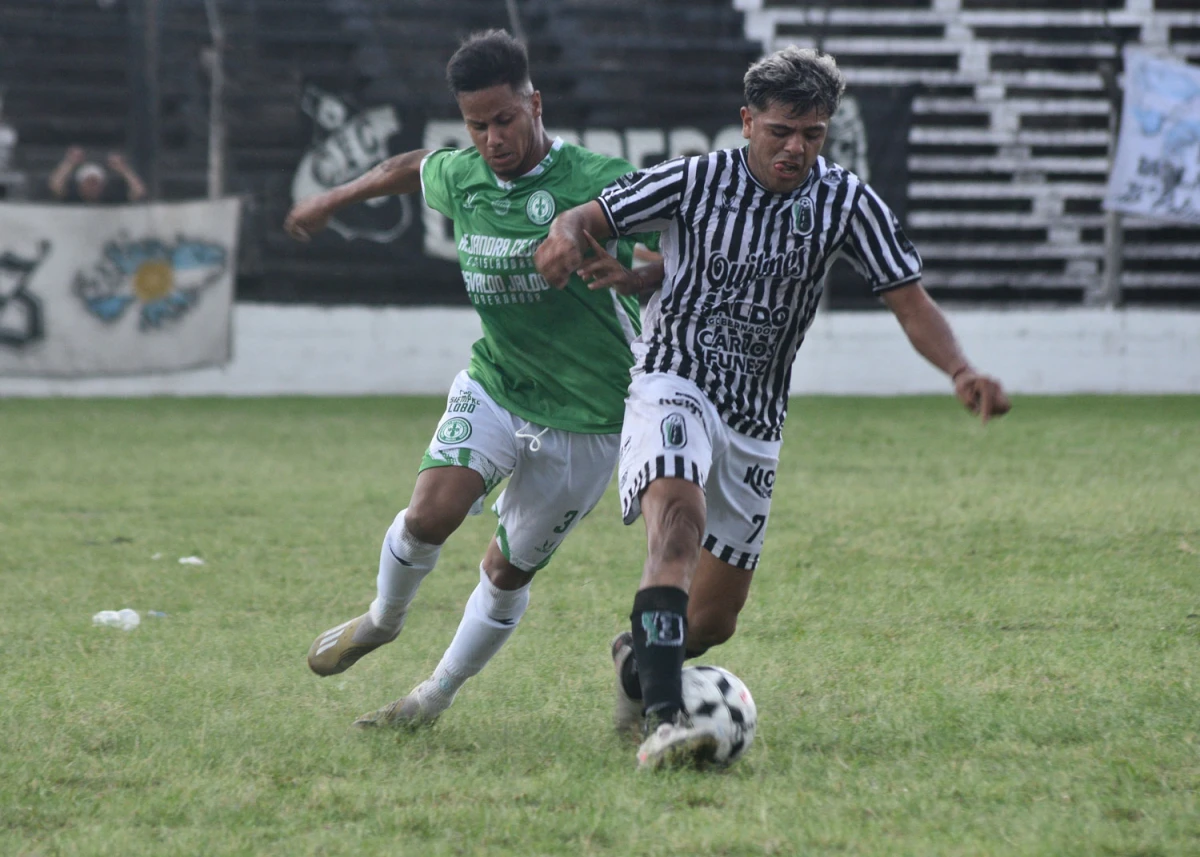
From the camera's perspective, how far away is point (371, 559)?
784 cm

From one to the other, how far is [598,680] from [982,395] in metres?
1.76

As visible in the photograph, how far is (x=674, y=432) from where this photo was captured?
4.17 meters

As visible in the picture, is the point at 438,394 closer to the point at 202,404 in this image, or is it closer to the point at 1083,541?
the point at 202,404

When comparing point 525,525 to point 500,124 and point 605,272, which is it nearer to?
point 605,272

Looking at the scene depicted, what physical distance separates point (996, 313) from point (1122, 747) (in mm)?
13759

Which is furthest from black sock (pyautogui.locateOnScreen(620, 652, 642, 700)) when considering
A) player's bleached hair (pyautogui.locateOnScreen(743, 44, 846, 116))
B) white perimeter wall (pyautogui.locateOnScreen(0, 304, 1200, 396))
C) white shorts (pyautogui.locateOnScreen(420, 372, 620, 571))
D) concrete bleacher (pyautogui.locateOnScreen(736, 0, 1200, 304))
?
concrete bleacher (pyautogui.locateOnScreen(736, 0, 1200, 304))

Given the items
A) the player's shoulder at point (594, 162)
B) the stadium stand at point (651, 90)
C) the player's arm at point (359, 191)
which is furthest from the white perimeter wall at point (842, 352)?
the player's shoulder at point (594, 162)

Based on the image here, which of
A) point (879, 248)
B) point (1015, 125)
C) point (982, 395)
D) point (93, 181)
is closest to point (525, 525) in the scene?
point (879, 248)

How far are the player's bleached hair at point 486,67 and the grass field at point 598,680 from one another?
1.80 m

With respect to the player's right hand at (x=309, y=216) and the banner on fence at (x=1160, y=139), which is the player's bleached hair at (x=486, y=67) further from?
the banner on fence at (x=1160, y=139)

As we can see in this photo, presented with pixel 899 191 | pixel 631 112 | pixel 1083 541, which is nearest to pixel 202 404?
pixel 631 112

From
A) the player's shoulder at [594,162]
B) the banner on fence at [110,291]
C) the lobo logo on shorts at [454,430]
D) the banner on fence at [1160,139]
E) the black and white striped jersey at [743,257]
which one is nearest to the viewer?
the black and white striped jersey at [743,257]

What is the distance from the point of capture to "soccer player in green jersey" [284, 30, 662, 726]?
15.3 feet

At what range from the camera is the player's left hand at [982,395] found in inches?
155
